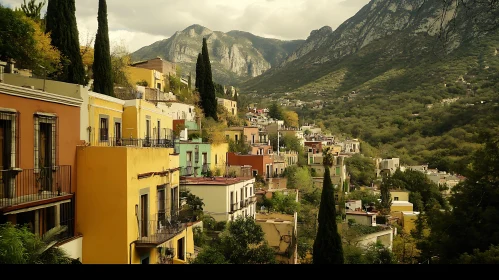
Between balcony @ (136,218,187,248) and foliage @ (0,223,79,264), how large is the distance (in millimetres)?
1273

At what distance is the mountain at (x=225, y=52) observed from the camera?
47.4 m

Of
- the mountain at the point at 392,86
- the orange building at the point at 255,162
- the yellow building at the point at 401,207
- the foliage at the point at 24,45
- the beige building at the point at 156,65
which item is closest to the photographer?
the foliage at the point at 24,45

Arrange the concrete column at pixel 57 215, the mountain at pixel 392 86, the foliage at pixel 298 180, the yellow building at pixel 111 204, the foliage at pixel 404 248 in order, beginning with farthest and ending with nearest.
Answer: the mountain at pixel 392 86 → the foliage at pixel 298 180 → the foliage at pixel 404 248 → the yellow building at pixel 111 204 → the concrete column at pixel 57 215

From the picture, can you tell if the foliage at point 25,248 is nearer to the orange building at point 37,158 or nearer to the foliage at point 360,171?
the orange building at point 37,158

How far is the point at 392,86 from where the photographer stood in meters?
57.8

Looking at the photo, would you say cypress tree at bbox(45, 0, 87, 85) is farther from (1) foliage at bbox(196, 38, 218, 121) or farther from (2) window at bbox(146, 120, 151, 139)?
(1) foliage at bbox(196, 38, 218, 121)

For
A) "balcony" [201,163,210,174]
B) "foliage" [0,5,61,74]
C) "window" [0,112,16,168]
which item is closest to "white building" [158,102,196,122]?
"balcony" [201,163,210,174]

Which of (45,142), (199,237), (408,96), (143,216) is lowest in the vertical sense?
(199,237)

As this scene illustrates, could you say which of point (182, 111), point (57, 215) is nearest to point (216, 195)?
point (182, 111)

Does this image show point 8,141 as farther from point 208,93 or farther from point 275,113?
point 275,113

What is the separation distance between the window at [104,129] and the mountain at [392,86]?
2345 centimetres

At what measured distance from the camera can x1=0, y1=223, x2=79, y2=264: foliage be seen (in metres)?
3.98

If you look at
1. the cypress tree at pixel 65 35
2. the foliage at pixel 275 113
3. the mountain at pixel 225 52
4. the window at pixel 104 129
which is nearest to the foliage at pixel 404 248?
the window at pixel 104 129

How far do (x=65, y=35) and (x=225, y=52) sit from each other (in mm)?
49985
